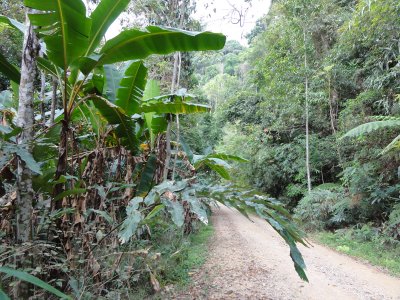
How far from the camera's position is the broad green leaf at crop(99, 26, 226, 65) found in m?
2.60

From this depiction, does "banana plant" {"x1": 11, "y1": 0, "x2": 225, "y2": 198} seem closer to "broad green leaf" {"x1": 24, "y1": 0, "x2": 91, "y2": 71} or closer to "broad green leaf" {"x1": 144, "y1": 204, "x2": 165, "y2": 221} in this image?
"broad green leaf" {"x1": 24, "y1": 0, "x2": 91, "y2": 71}

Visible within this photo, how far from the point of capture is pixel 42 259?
8.45 feet

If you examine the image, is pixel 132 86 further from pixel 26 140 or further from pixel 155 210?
pixel 155 210

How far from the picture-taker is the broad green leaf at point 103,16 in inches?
99.1

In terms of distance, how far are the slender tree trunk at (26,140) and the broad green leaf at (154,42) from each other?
56 centimetres

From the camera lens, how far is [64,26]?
240cm

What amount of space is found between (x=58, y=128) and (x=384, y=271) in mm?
6900

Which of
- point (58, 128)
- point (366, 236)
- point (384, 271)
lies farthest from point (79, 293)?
point (366, 236)

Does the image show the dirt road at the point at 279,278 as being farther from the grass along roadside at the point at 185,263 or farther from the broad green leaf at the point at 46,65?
the broad green leaf at the point at 46,65

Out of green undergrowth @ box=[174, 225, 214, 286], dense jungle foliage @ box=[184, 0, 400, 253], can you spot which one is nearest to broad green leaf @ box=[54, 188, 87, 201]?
green undergrowth @ box=[174, 225, 214, 286]

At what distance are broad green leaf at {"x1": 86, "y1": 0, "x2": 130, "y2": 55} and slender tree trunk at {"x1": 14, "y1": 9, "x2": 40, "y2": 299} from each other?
459 millimetres

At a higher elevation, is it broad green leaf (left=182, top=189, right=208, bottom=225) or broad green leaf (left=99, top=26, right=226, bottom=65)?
broad green leaf (left=99, top=26, right=226, bottom=65)

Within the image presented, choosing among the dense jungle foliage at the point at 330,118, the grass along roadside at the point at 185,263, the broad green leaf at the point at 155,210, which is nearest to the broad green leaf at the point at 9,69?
the broad green leaf at the point at 155,210

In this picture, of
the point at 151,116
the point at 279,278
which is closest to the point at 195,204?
the point at 151,116
